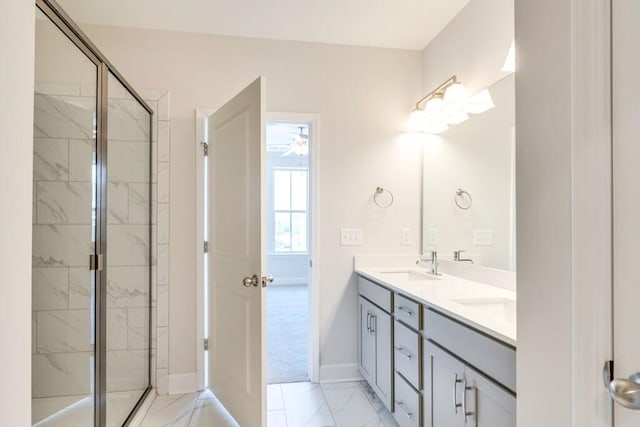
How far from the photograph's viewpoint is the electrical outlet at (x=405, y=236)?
2.78 meters

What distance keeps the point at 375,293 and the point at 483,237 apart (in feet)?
2.50

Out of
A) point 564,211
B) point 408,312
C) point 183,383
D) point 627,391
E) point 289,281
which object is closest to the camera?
point 627,391

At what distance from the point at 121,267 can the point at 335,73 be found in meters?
2.02

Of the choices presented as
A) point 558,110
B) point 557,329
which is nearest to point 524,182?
point 558,110

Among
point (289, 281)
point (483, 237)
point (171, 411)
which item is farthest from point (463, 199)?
point (289, 281)

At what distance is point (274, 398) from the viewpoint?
2395 mm

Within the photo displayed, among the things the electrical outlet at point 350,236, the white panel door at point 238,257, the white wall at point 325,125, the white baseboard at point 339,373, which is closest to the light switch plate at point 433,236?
the white wall at point 325,125

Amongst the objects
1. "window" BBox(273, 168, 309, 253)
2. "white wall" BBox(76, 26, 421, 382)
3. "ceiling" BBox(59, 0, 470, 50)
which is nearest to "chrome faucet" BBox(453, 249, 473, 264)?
"white wall" BBox(76, 26, 421, 382)

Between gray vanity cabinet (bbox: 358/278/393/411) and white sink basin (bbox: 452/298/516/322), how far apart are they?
503 millimetres

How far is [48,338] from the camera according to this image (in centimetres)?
161

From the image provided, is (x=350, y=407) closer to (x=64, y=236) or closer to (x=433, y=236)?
(x=433, y=236)

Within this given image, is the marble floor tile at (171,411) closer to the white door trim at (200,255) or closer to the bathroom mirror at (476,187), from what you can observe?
the white door trim at (200,255)

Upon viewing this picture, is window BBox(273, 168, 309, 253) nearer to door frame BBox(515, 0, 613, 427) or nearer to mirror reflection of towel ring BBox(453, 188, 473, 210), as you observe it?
mirror reflection of towel ring BBox(453, 188, 473, 210)

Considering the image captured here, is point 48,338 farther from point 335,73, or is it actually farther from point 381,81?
point 381,81
